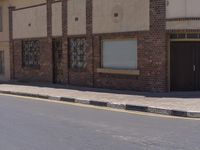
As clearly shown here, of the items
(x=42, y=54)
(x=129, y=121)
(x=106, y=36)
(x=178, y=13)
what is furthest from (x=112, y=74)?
(x=129, y=121)

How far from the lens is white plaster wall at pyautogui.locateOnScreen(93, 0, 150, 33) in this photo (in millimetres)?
19388

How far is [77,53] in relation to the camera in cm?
2394

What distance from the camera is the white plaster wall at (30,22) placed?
26.7 meters

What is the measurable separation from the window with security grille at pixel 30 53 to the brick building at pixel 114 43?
0.20 feet

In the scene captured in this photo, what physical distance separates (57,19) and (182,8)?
8902 millimetres

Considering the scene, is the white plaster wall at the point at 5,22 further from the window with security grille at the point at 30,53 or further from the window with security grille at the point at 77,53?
the window with security grille at the point at 77,53

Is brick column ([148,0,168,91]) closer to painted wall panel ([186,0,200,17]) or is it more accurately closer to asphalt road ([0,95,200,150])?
painted wall panel ([186,0,200,17])

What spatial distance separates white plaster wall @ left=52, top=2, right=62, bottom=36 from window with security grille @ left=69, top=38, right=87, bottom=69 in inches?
46.0

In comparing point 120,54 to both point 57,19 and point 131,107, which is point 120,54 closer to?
point 57,19

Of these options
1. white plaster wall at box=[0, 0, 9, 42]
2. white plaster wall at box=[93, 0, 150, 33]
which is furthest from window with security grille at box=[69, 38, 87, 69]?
white plaster wall at box=[0, 0, 9, 42]

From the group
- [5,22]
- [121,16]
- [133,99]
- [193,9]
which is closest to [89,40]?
[121,16]

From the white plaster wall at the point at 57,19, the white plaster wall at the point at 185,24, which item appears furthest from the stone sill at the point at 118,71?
the white plaster wall at the point at 57,19

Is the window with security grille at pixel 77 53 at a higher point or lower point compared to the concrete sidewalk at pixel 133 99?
→ higher

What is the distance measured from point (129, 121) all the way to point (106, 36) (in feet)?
32.1
